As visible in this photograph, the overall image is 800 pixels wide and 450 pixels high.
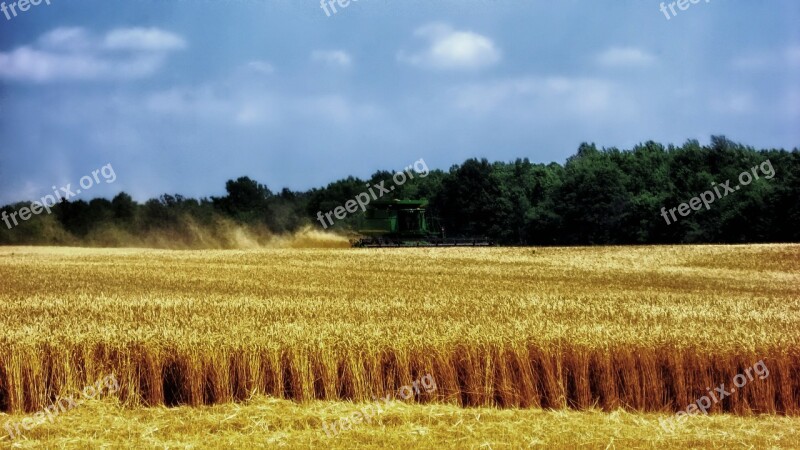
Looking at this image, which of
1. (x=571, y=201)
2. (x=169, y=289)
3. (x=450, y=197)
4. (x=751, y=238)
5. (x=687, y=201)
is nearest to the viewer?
(x=169, y=289)

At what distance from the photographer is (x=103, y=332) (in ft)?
39.4

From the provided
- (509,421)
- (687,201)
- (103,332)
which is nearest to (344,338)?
(509,421)

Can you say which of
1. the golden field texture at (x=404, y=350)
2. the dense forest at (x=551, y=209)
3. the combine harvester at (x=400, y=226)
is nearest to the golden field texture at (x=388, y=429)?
the golden field texture at (x=404, y=350)

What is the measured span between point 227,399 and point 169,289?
12975mm

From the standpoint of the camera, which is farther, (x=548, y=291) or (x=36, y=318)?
(x=548, y=291)

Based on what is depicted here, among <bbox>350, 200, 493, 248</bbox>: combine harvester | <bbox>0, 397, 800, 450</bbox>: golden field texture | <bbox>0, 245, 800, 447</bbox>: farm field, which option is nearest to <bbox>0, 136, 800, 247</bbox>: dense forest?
<bbox>350, 200, 493, 248</bbox>: combine harvester

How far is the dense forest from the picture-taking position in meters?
57.5

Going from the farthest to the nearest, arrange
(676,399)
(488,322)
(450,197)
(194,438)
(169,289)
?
Result: (450,197)
(169,289)
(488,322)
(676,399)
(194,438)

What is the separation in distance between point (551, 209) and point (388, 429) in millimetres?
65628

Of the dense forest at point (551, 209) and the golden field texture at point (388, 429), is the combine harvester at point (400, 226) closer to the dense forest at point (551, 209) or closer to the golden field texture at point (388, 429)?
the dense forest at point (551, 209)

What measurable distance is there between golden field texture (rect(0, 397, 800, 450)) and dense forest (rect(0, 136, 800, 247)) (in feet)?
147

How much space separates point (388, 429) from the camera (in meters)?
9.78

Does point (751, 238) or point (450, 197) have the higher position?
point (450, 197)

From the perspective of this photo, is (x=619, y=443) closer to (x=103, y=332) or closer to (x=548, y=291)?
(x=103, y=332)
